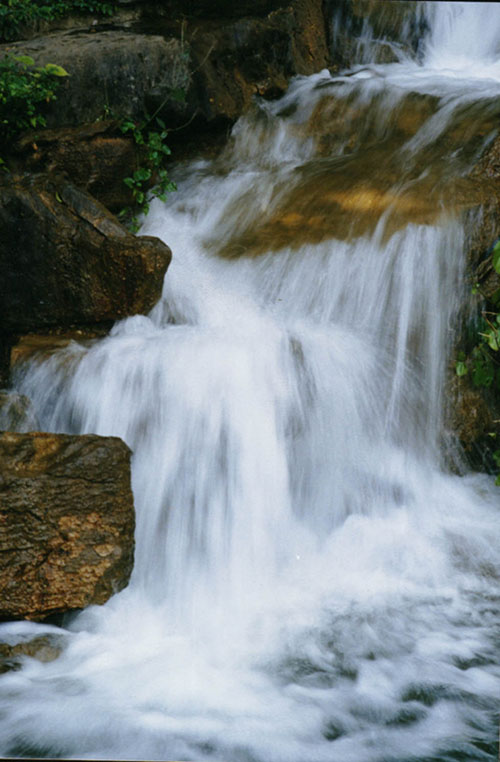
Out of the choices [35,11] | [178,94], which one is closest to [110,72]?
[178,94]

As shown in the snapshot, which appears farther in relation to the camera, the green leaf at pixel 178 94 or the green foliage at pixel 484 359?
the green leaf at pixel 178 94

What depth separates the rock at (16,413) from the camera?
3.60 metres

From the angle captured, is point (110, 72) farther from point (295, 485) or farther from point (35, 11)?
point (295, 485)

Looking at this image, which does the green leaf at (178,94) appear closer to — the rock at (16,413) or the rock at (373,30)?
the rock at (373,30)

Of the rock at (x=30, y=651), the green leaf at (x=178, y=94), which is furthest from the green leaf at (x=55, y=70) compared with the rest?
the rock at (x=30, y=651)

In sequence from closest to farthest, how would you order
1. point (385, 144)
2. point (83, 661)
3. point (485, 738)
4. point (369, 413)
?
point (485, 738), point (83, 661), point (369, 413), point (385, 144)

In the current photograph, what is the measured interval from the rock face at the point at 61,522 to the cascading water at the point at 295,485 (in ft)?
0.40

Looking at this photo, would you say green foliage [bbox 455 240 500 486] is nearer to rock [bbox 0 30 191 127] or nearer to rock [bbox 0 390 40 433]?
rock [bbox 0 390 40 433]

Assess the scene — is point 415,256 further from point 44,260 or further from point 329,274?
point 44,260

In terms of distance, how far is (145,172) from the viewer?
5723 millimetres

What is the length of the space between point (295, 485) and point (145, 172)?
3041 mm

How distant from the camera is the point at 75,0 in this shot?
689 cm

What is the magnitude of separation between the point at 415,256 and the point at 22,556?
114 inches

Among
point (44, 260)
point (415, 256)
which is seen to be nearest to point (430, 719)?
point (415, 256)
